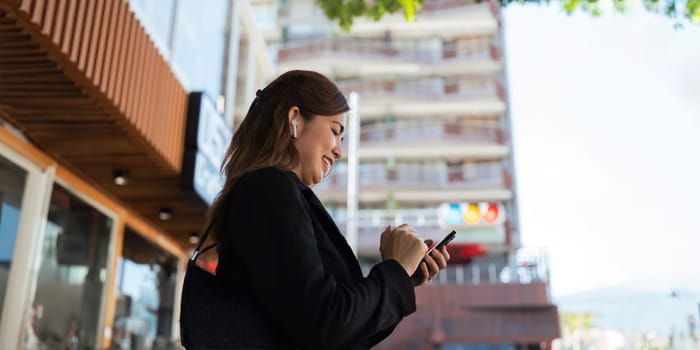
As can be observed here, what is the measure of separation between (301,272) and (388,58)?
28122 mm

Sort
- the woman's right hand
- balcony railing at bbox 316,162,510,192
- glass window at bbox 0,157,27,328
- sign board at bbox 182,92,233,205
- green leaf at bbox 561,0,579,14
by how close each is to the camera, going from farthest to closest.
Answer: balcony railing at bbox 316,162,510,192 < sign board at bbox 182,92,233,205 < green leaf at bbox 561,0,579,14 < glass window at bbox 0,157,27,328 < the woman's right hand

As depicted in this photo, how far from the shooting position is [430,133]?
27.2 m

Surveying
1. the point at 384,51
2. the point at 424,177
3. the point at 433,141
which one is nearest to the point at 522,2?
the point at 424,177

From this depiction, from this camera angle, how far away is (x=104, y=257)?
7.19 m

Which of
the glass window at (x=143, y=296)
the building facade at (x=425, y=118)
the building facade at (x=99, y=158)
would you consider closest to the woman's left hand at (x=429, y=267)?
the building facade at (x=99, y=158)

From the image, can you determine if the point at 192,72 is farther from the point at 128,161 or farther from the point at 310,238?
the point at 310,238

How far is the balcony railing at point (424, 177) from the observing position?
26.1 m

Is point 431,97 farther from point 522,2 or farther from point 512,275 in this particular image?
point 522,2

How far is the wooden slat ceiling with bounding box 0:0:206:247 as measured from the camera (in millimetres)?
3891

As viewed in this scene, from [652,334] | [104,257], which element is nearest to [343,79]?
[652,334]

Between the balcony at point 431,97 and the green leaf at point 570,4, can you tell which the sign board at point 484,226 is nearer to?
the balcony at point 431,97

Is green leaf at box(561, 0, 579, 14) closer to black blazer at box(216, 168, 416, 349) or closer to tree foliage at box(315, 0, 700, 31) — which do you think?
tree foliage at box(315, 0, 700, 31)

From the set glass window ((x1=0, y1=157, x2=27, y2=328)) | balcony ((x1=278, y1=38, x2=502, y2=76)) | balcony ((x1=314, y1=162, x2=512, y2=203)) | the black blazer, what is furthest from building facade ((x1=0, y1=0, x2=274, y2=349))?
balcony ((x1=278, y1=38, x2=502, y2=76))

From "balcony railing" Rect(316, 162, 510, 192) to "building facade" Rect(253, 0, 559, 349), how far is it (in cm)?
4
